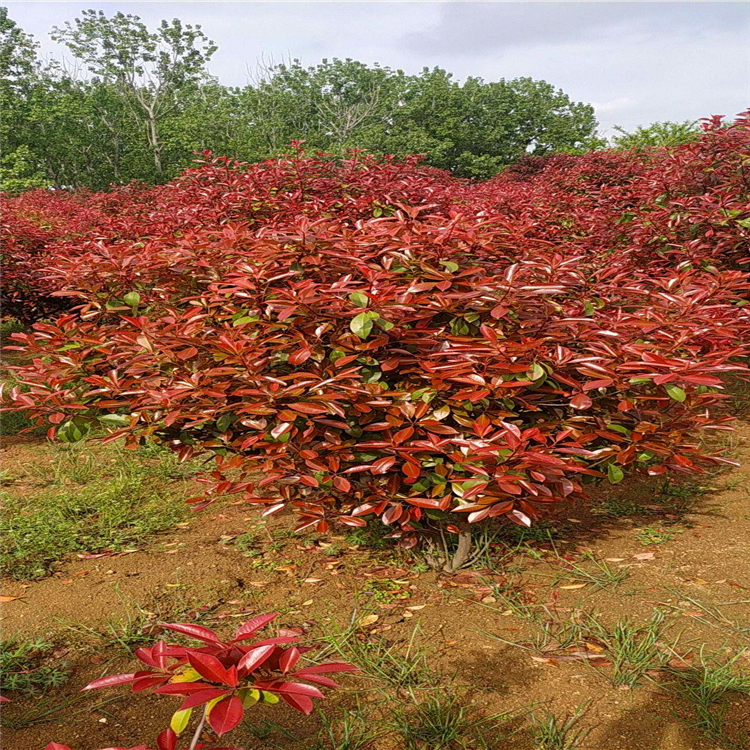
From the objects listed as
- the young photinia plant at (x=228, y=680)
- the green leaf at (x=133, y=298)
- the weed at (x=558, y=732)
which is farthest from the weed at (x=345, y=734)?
the green leaf at (x=133, y=298)

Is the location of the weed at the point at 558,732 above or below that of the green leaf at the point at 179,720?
below

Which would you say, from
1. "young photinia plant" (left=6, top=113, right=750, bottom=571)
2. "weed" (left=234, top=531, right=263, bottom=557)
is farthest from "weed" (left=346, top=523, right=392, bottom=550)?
"weed" (left=234, top=531, right=263, bottom=557)

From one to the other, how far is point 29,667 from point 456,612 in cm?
146

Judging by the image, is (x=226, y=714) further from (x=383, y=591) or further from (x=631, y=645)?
(x=383, y=591)

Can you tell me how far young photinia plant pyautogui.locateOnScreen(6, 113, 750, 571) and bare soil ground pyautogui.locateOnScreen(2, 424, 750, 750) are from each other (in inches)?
11.6

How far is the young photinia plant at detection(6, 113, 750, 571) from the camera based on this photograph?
2.19 metres

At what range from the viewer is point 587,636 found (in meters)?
2.25

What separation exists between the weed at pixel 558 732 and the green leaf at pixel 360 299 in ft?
4.33

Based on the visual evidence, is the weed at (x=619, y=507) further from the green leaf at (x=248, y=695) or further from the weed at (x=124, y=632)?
the green leaf at (x=248, y=695)

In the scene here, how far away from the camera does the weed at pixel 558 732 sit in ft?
5.73

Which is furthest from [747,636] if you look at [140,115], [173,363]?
[140,115]

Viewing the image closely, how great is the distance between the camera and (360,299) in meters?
2.14

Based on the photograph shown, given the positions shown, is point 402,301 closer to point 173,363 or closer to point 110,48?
point 173,363

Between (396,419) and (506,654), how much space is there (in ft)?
2.79
